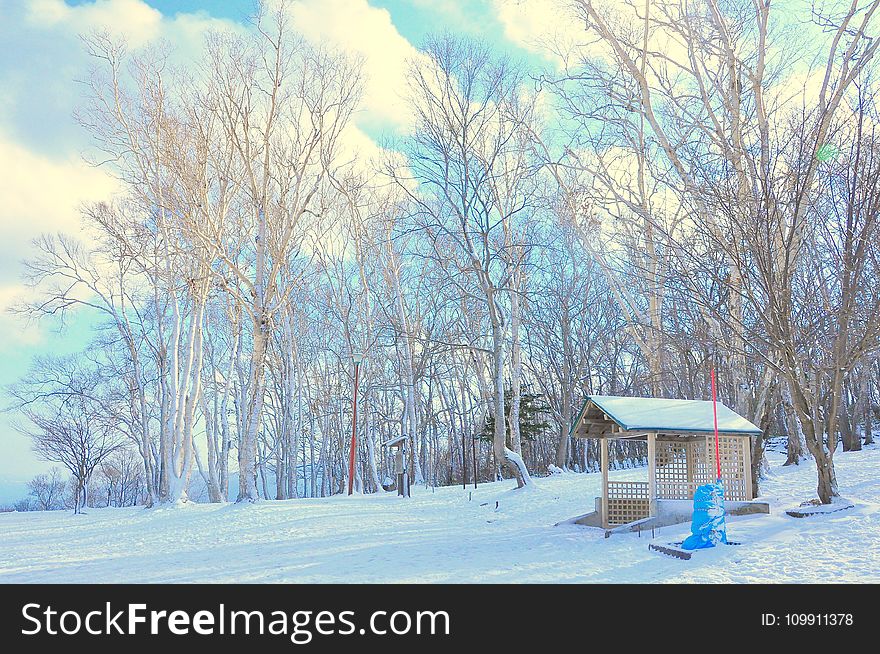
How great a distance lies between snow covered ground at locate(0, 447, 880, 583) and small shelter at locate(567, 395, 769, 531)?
0.53 metres

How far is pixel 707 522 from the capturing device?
27.5 ft

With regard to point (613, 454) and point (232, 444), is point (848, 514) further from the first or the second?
point (232, 444)

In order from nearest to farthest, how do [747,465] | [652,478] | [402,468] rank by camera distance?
[652,478] < [747,465] < [402,468]

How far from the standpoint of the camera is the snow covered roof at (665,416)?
10.7m

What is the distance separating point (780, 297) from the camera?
9.84m

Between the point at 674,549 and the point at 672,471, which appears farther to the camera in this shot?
the point at 672,471

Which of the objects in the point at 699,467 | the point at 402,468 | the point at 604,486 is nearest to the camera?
the point at 699,467

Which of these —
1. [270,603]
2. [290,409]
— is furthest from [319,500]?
[270,603]

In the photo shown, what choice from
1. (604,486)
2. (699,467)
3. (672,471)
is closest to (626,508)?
(604,486)

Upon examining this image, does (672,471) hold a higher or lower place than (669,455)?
lower

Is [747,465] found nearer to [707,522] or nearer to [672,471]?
[672,471]

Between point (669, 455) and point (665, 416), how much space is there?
1147 mm

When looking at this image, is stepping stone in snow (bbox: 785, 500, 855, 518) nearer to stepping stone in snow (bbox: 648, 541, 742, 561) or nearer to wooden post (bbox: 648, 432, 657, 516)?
wooden post (bbox: 648, 432, 657, 516)

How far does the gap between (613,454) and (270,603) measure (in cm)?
3127
